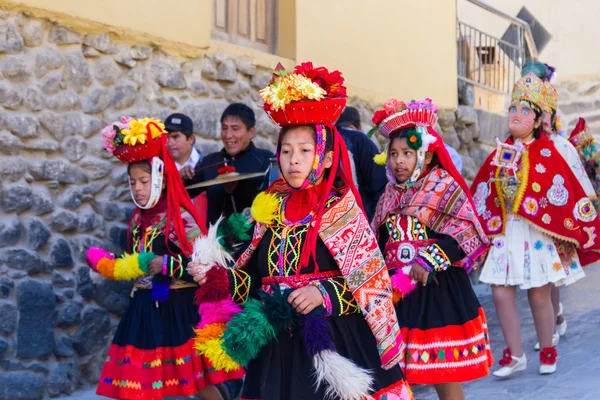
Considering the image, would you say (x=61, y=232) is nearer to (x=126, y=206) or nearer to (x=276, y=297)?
(x=126, y=206)

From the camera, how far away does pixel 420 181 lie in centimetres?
525

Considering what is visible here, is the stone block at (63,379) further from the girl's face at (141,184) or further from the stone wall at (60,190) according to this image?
the girl's face at (141,184)

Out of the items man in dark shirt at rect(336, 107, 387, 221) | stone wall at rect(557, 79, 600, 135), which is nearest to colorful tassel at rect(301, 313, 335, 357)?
man in dark shirt at rect(336, 107, 387, 221)

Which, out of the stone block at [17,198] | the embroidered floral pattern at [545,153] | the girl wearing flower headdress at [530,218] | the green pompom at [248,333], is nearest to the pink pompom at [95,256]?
the stone block at [17,198]

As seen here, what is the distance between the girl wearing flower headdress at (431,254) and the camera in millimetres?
4977

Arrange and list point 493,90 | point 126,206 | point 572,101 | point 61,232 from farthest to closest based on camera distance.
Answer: point 572,101 < point 493,90 < point 126,206 < point 61,232

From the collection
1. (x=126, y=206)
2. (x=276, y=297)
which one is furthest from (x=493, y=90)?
(x=276, y=297)

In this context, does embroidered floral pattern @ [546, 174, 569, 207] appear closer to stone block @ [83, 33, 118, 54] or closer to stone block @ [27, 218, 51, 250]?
stone block @ [83, 33, 118, 54]

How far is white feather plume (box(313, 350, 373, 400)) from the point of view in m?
3.57

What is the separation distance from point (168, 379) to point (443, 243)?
5.96ft

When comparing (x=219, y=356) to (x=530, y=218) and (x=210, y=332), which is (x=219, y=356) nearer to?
(x=210, y=332)

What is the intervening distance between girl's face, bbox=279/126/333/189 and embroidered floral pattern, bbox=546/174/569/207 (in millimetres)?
3467

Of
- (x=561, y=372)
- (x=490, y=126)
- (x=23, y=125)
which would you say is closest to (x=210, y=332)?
(x=23, y=125)

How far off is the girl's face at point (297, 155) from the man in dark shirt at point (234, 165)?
2.55m
